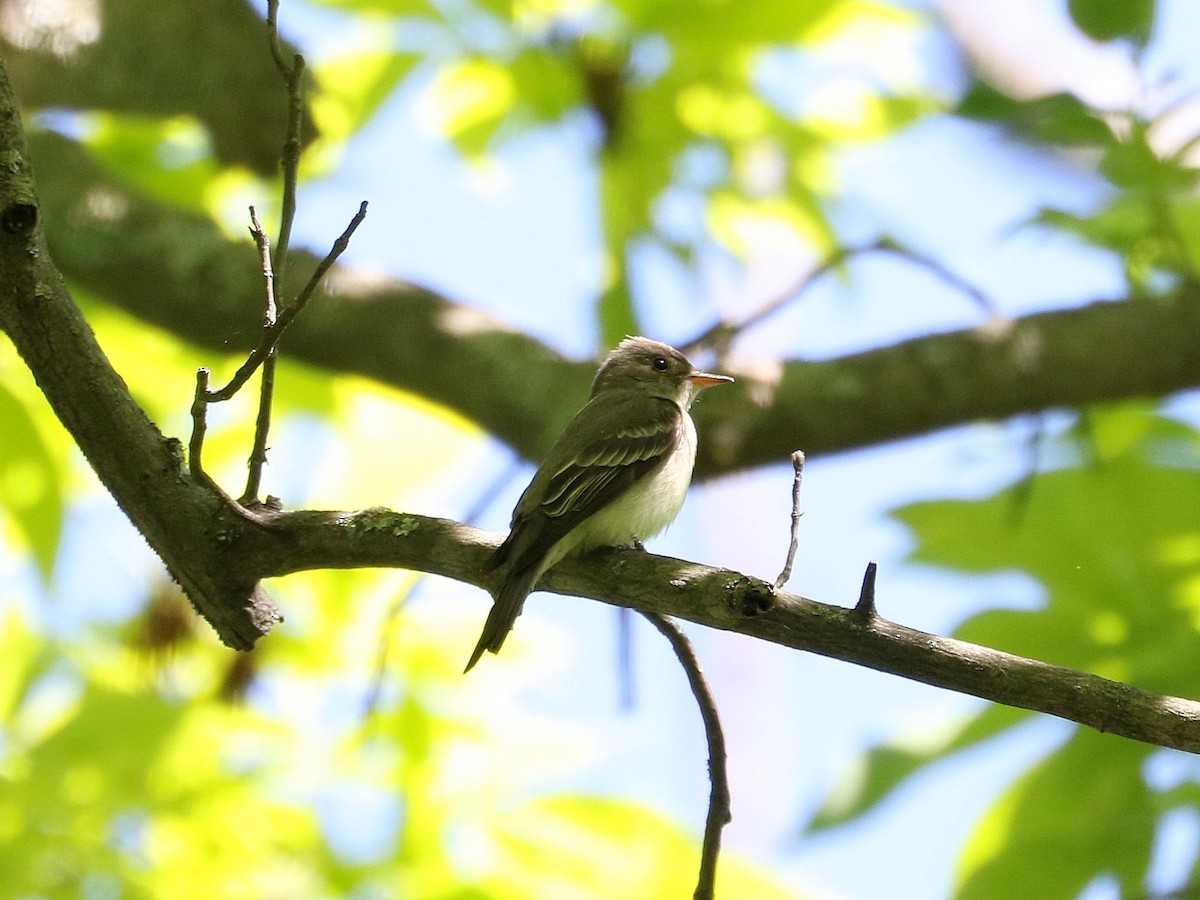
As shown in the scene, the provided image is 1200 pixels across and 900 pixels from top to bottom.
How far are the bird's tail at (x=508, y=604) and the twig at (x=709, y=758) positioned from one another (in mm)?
386

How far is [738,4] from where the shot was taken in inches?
198

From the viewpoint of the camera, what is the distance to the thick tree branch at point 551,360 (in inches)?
208

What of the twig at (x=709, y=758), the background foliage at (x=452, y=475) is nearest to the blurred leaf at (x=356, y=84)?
the background foliage at (x=452, y=475)

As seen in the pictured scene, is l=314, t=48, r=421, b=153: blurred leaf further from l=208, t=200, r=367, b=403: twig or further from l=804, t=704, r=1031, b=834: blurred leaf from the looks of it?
l=804, t=704, r=1031, b=834: blurred leaf

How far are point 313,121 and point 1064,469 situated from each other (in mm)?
3068

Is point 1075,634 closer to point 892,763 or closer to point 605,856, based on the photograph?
point 892,763

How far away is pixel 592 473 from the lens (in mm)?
4609

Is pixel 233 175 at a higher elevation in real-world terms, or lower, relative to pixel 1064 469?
higher

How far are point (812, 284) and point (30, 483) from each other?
10.2 feet

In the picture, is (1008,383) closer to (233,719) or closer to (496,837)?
(496,837)

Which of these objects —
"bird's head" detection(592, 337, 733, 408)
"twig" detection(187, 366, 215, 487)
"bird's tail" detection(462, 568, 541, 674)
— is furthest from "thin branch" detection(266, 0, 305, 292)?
"bird's head" detection(592, 337, 733, 408)

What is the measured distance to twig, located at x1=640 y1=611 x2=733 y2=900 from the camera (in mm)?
3061

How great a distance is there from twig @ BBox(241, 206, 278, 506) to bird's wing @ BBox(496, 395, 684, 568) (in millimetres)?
739

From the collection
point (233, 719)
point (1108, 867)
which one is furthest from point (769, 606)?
point (233, 719)
